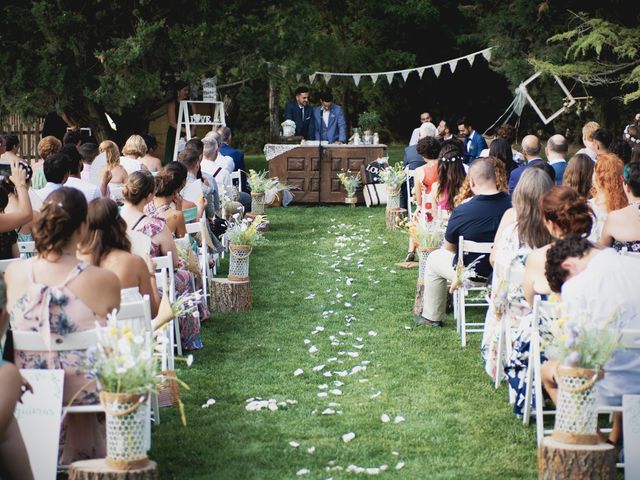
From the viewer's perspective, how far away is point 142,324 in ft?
17.3

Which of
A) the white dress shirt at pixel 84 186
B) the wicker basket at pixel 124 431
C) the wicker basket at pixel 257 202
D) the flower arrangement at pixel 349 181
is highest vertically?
the white dress shirt at pixel 84 186

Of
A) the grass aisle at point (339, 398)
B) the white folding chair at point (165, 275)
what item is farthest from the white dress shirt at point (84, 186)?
the white folding chair at point (165, 275)

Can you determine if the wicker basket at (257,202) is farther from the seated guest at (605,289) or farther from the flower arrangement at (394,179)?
the seated guest at (605,289)

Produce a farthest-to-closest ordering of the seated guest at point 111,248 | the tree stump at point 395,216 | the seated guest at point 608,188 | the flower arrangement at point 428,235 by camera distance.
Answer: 1. the tree stump at point 395,216
2. the flower arrangement at point 428,235
3. the seated guest at point 608,188
4. the seated guest at point 111,248

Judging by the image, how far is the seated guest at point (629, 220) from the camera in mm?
6883

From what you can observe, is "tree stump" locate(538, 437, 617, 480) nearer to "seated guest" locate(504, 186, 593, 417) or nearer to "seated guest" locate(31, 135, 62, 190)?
"seated guest" locate(504, 186, 593, 417)

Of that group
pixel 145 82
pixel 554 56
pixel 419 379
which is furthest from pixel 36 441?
pixel 554 56

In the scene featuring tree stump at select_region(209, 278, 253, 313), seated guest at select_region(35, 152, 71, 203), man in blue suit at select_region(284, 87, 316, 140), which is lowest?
tree stump at select_region(209, 278, 253, 313)

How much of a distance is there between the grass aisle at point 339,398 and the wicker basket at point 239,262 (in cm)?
35

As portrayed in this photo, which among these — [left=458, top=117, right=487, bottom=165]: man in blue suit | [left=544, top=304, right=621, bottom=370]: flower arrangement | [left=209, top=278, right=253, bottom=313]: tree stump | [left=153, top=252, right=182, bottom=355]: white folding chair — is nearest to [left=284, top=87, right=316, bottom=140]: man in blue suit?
[left=458, top=117, right=487, bottom=165]: man in blue suit

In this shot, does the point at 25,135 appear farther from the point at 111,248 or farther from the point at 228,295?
the point at 111,248

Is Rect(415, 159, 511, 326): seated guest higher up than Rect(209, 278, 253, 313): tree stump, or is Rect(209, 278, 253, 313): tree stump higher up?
Rect(415, 159, 511, 326): seated guest

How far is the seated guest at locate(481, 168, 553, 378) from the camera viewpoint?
646cm

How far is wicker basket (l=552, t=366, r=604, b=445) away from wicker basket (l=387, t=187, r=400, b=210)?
378 inches
